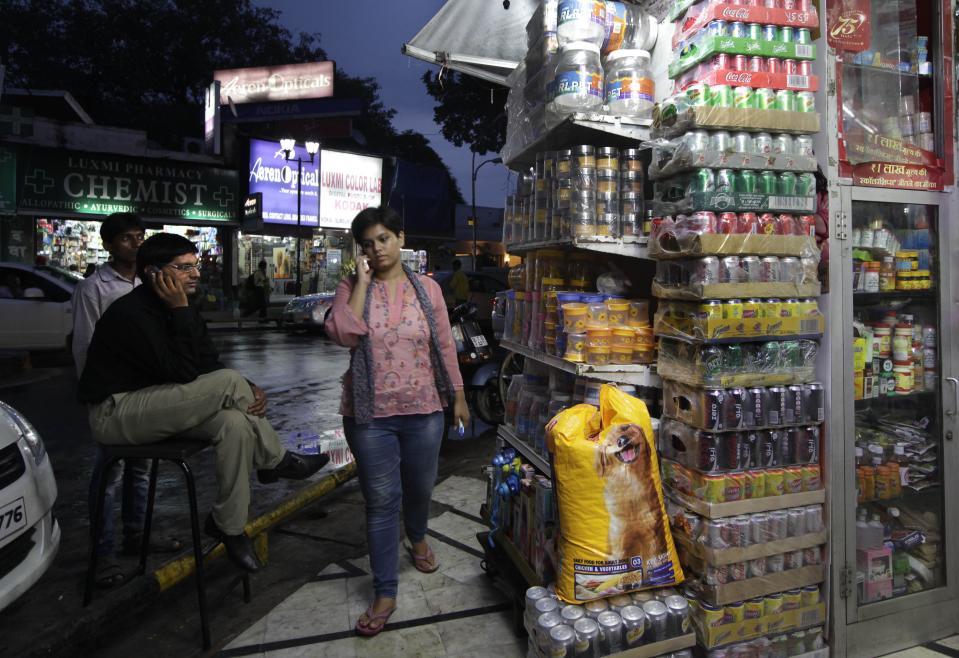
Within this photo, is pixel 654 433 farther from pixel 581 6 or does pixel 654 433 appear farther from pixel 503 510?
pixel 581 6

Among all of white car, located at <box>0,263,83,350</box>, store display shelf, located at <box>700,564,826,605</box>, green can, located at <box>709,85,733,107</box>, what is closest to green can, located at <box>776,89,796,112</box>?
green can, located at <box>709,85,733,107</box>

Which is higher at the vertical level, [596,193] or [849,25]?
[849,25]

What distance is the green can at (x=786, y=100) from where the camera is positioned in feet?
8.80

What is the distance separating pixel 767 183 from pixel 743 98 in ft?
1.20

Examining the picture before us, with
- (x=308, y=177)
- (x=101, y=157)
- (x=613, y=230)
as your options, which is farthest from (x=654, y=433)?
(x=308, y=177)

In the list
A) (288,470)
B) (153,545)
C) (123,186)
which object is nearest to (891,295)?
(288,470)

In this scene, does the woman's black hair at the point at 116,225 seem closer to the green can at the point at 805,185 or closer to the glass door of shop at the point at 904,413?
the green can at the point at 805,185

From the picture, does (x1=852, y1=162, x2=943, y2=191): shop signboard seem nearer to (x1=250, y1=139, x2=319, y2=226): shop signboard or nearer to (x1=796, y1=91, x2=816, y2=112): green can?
(x1=796, y1=91, x2=816, y2=112): green can

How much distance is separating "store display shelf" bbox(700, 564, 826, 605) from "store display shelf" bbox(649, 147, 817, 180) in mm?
1699

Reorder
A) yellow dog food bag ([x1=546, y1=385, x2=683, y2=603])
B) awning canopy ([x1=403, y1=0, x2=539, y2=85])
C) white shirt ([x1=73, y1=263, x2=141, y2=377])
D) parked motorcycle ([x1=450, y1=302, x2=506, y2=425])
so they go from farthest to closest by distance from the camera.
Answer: parked motorcycle ([x1=450, y1=302, x2=506, y2=425]), awning canopy ([x1=403, y1=0, x2=539, y2=85]), white shirt ([x1=73, y1=263, x2=141, y2=377]), yellow dog food bag ([x1=546, y1=385, x2=683, y2=603])

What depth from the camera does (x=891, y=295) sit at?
3.05m

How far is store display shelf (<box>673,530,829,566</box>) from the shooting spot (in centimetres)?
255

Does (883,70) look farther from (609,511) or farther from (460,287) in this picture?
(460,287)

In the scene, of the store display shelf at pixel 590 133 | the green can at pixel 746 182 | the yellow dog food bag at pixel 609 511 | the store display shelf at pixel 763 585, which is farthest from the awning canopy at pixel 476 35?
the store display shelf at pixel 763 585
